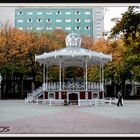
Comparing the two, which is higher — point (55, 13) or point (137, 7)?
point (55, 13)

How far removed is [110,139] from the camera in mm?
13961

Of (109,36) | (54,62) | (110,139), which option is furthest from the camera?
(54,62)

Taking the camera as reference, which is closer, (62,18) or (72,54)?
(72,54)

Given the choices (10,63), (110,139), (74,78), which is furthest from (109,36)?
(74,78)

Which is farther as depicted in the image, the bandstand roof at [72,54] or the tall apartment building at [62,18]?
the tall apartment building at [62,18]

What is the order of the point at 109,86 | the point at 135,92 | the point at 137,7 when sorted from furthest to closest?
1. the point at 135,92
2. the point at 109,86
3. the point at 137,7

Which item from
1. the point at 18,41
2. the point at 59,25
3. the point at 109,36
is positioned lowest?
the point at 109,36

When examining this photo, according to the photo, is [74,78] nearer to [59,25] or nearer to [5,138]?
[59,25]

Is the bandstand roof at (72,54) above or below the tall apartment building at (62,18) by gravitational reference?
below

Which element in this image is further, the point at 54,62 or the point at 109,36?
the point at 54,62

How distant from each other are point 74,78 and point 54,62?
20.5 m

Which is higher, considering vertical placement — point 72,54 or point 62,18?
point 62,18

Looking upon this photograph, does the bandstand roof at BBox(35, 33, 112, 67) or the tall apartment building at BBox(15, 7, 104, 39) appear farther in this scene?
the tall apartment building at BBox(15, 7, 104, 39)

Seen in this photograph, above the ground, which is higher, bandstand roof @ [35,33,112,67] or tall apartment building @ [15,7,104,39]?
tall apartment building @ [15,7,104,39]
